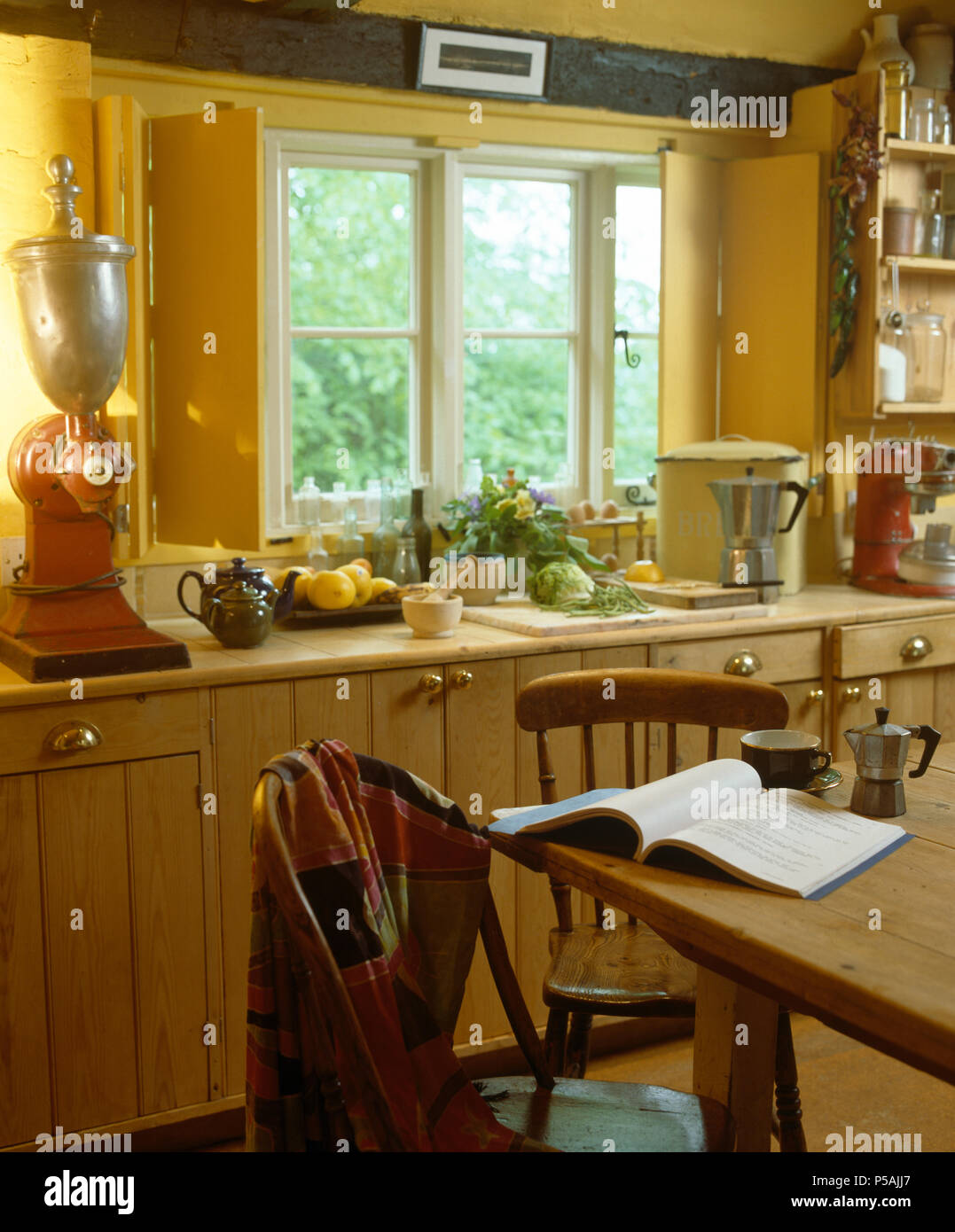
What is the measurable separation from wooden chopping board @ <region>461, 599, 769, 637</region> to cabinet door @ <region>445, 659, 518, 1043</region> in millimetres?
140

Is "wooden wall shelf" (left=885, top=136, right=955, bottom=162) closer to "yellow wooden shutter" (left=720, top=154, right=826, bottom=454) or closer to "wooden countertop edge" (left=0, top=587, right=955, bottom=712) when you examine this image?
"yellow wooden shutter" (left=720, top=154, right=826, bottom=454)

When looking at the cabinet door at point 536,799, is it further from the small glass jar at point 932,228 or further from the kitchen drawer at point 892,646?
the small glass jar at point 932,228

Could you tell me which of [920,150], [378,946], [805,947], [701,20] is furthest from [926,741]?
[701,20]

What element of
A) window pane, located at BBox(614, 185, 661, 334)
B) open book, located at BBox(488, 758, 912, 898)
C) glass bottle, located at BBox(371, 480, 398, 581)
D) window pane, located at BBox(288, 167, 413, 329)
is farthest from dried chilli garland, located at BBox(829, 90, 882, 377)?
open book, located at BBox(488, 758, 912, 898)

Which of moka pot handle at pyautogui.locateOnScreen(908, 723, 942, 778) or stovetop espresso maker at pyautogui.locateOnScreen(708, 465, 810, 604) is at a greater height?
stovetop espresso maker at pyautogui.locateOnScreen(708, 465, 810, 604)

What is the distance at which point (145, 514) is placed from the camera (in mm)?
2959

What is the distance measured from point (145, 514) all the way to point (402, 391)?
94 centimetres

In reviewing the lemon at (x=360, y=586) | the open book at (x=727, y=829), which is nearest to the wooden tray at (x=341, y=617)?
the lemon at (x=360, y=586)

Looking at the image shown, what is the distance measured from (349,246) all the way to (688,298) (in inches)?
40.6

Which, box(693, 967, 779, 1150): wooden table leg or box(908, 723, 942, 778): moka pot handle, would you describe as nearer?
box(693, 967, 779, 1150): wooden table leg

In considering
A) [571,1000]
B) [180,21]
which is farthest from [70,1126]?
[180,21]

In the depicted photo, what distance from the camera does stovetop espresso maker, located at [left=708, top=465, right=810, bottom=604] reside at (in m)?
3.34

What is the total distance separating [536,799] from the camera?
2965 mm

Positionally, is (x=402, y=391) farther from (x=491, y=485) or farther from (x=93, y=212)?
(x=93, y=212)
